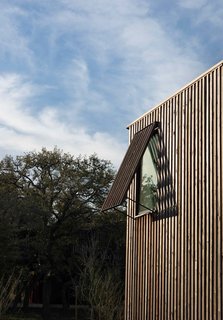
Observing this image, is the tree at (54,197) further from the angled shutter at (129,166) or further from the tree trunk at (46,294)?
the angled shutter at (129,166)

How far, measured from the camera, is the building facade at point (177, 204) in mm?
8312

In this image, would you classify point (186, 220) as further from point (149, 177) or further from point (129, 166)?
point (129, 166)

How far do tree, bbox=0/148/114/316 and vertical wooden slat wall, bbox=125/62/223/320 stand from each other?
2027 centimetres

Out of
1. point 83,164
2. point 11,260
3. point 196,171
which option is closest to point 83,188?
point 83,164

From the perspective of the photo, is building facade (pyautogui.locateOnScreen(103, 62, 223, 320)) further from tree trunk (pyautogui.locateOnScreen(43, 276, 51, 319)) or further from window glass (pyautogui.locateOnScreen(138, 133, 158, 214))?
tree trunk (pyautogui.locateOnScreen(43, 276, 51, 319))

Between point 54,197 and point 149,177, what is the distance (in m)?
21.5

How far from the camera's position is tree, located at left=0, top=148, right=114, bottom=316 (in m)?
30.8

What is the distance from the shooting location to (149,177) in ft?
34.9

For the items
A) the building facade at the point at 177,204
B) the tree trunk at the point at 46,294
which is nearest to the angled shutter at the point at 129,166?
the building facade at the point at 177,204

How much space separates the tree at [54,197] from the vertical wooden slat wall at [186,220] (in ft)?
66.5

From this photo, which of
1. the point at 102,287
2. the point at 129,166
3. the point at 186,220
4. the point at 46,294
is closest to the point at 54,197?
the point at 46,294

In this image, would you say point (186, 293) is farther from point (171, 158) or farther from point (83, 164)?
point (83, 164)

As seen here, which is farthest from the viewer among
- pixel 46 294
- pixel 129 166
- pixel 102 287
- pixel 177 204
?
pixel 46 294

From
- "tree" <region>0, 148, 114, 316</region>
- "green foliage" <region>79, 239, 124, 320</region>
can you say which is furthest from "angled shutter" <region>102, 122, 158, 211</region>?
"tree" <region>0, 148, 114, 316</region>
